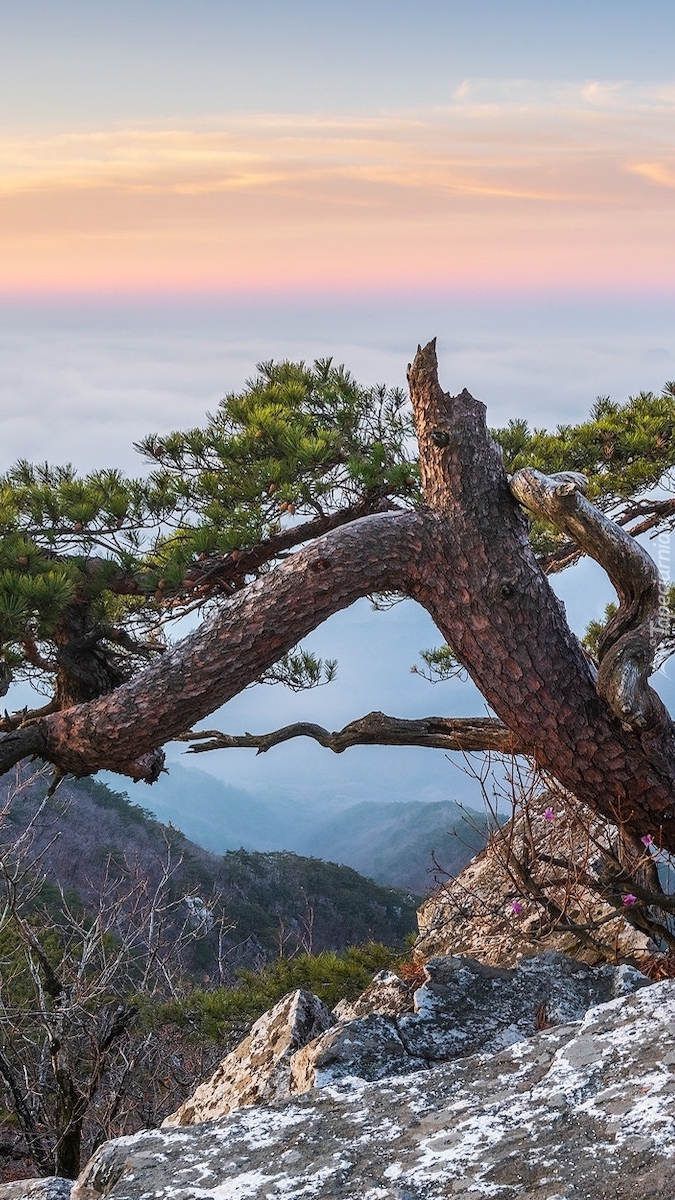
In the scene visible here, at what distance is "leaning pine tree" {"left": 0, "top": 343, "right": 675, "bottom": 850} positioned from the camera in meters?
4.30

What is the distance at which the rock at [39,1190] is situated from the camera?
1.82m

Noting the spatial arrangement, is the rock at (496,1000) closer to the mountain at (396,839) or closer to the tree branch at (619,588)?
the tree branch at (619,588)

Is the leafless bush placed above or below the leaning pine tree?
below

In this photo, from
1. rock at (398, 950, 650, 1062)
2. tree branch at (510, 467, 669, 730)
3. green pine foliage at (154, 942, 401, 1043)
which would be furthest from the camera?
green pine foliage at (154, 942, 401, 1043)

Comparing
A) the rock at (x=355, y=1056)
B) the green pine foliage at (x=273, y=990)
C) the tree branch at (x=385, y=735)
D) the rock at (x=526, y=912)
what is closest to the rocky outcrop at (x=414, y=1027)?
the rock at (x=355, y=1056)

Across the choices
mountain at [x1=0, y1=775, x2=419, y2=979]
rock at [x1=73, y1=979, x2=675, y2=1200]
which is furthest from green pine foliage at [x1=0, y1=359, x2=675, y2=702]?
mountain at [x1=0, y1=775, x2=419, y2=979]

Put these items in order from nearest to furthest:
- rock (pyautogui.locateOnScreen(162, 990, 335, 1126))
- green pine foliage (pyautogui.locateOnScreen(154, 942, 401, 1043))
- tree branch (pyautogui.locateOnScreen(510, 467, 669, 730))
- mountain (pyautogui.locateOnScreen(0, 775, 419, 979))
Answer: rock (pyautogui.locateOnScreen(162, 990, 335, 1126)) → tree branch (pyautogui.locateOnScreen(510, 467, 669, 730)) → green pine foliage (pyautogui.locateOnScreen(154, 942, 401, 1043)) → mountain (pyautogui.locateOnScreen(0, 775, 419, 979))

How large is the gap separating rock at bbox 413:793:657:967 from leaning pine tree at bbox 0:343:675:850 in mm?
456

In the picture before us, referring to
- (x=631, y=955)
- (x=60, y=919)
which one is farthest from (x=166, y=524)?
(x=60, y=919)

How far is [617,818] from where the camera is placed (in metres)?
4.67

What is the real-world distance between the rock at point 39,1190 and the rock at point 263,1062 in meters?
0.88

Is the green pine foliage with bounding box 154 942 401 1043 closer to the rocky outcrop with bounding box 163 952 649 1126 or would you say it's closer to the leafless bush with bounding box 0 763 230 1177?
the leafless bush with bounding box 0 763 230 1177

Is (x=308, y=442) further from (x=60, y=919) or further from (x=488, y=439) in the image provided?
(x=60, y=919)

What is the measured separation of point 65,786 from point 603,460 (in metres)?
20.0
